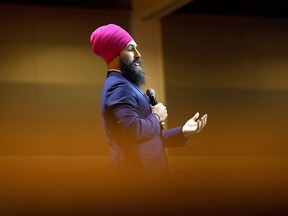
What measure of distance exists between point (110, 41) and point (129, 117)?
0.32 m

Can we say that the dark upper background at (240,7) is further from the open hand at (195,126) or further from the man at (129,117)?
the open hand at (195,126)

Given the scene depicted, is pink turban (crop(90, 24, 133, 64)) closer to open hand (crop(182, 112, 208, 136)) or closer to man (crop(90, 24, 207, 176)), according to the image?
man (crop(90, 24, 207, 176))

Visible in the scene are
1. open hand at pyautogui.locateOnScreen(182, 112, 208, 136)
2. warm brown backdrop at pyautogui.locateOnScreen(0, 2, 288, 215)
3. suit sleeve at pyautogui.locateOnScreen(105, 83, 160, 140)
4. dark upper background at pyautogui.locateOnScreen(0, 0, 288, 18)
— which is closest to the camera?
suit sleeve at pyautogui.locateOnScreen(105, 83, 160, 140)

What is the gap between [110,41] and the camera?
1965mm

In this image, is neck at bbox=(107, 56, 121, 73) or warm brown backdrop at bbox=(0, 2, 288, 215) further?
warm brown backdrop at bbox=(0, 2, 288, 215)

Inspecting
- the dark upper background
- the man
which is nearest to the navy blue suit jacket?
the man

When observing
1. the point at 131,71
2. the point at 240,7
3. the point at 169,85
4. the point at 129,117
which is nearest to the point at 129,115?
the point at 129,117

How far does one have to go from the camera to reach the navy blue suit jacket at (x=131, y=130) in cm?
180

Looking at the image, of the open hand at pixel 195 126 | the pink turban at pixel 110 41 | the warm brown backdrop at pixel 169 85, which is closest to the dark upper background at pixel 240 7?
the warm brown backdrop at pixel 169 85

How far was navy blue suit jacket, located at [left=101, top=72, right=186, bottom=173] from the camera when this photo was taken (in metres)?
1.80

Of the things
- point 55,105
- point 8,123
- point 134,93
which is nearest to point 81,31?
point 55,105

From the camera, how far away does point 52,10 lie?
5613 millimetres

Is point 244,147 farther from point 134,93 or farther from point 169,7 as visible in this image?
point 134,93

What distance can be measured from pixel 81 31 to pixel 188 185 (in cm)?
512
